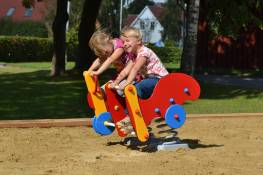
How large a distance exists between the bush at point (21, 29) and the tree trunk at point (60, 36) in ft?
128

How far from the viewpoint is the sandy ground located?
Answer: 18.3 feet

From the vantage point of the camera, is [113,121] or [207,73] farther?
[207,73]

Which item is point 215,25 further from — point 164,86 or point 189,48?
point 164,86

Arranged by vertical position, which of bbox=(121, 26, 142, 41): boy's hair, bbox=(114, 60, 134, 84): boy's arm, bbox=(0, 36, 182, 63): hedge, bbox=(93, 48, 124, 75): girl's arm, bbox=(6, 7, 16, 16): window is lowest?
bbox=(6, 7, 16, 16): window

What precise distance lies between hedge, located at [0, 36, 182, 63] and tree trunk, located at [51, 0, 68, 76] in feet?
55.0

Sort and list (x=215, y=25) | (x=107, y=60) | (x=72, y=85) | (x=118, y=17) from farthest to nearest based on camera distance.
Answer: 1. (x=118, y=17)
2. (x=215, y=25)
3. (x=72, y=85)
4. (x=107, y=60)

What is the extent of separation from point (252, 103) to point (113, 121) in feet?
22.4

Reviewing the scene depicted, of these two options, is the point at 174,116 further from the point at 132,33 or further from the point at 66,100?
the point at 66,100

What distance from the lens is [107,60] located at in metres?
6.50

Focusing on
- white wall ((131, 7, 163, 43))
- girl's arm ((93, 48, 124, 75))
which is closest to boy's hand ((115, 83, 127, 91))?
girl's arm ((93, 48, 124, 75))

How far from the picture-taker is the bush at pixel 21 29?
60625 millimetres

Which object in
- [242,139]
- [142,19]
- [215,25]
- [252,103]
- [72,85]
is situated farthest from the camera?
[142,19]

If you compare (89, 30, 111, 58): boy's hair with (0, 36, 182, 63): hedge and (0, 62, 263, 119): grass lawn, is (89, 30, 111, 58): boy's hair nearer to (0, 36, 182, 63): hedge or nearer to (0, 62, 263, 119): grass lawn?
(0, 62, 263, 119): grass lawn

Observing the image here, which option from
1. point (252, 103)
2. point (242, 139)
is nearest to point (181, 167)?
point (242, 139)
